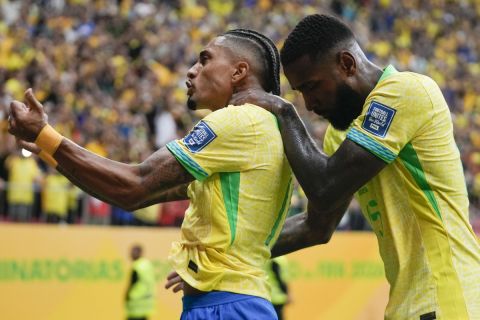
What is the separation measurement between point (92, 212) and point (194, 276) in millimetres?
10002

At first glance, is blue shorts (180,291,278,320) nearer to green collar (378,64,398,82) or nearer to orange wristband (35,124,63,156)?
orange wristband (35,124,63,156)

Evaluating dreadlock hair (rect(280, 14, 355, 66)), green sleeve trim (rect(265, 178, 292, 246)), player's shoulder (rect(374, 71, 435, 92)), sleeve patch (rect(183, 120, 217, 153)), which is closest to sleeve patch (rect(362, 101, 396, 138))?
player's shoulder (rect(374, 71, 435, 92))

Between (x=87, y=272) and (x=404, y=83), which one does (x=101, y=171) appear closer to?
(x=404, y=83)

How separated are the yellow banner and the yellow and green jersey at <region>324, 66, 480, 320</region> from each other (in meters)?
9.56

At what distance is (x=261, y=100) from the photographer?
4535 mm

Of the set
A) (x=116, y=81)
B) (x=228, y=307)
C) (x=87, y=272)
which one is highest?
(x=116, y=81)

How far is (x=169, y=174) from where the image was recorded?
421cm

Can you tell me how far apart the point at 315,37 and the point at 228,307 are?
4.25 ft

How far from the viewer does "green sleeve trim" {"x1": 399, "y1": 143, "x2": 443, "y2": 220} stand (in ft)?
14.2

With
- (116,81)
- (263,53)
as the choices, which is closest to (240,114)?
(263,53)

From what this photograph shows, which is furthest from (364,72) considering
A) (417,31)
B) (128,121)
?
(417,31)

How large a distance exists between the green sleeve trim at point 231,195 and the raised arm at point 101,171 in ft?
0.85

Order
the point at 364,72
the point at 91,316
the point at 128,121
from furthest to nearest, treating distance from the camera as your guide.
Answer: the point at 128,121, the point at 91,316, the point at 364,72

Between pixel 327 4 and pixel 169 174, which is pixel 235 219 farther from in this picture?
pixel 327 4
